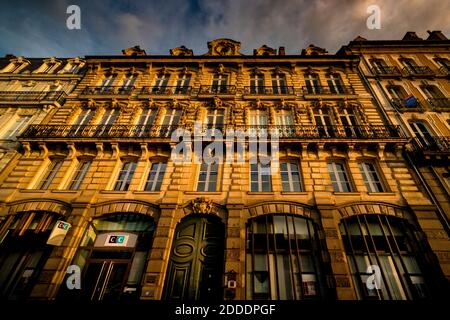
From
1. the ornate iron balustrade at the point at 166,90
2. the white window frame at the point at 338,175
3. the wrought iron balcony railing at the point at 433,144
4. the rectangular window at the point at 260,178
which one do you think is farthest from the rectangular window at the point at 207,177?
the wrought iron balcony railing at the point at 433,144

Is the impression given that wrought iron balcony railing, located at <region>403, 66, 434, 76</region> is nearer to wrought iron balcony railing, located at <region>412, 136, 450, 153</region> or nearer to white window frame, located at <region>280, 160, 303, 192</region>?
wrought iron balcony railing, located at <region>412, 136, 450, 153</region>

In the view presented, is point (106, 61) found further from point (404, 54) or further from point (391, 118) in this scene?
point (404, 54)

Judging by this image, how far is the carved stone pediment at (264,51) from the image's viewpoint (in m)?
16.6

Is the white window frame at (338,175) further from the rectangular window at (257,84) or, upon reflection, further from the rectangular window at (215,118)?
the rectangular window at (257,84)

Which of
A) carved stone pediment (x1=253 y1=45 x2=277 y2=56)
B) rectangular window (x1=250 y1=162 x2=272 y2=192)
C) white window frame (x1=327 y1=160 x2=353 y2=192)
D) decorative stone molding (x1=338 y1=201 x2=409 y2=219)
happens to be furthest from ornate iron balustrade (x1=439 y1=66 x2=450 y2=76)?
rectangular window (x1=250 y1=162 x2=272 y2=192)

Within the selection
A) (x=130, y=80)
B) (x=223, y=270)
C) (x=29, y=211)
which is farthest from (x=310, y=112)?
(x=29, y=211)

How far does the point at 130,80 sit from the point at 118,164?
786 centimetres

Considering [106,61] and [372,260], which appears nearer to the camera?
[372,260]

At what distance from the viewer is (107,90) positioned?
14414mm

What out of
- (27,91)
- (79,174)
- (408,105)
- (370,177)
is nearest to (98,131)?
(79,174)

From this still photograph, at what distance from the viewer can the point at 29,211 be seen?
360 inches

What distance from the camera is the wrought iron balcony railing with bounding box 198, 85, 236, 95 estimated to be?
45.4ft

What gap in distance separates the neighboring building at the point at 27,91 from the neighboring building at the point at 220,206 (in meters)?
1.28

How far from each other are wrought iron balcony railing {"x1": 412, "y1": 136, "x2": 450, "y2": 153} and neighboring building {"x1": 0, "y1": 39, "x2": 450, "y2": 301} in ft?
2.99
